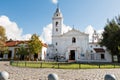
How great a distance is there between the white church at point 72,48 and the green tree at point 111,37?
6361 mm

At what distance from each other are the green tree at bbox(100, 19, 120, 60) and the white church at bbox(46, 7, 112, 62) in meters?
6.36

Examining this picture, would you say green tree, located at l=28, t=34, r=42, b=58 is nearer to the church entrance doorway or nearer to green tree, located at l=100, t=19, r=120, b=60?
the church entrance doorway

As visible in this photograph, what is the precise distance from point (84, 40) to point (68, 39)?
521 cm

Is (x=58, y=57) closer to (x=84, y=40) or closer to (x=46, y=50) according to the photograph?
(x=46, y=50)

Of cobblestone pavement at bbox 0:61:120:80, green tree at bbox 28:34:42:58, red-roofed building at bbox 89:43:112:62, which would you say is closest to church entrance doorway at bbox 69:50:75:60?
red-roofed building at bbox 89:43:112:62

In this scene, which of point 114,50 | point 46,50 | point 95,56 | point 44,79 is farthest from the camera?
point 46,50

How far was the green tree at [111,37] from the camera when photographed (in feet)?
150

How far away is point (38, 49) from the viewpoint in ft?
169

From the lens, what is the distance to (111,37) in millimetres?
45656

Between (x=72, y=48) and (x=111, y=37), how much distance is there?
14.6 metres

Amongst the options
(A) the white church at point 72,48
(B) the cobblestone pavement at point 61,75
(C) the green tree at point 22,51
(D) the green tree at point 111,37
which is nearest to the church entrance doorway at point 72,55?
(A) the white church at point 72,48

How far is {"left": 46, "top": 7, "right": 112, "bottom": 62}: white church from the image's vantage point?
54.8m

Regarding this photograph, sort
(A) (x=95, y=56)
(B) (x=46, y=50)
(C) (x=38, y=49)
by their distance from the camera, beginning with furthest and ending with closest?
1. (B) (x=46, y=50)
2. (A) (x=95, y=56)
3. (C) (x=38, y=49)

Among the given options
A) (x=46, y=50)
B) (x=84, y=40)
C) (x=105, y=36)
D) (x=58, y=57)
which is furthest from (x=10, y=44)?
(x=105, y=36)
